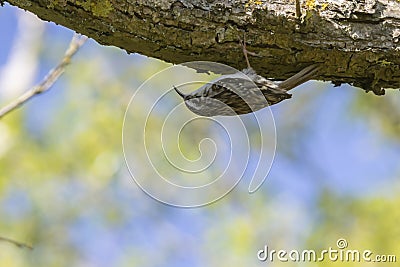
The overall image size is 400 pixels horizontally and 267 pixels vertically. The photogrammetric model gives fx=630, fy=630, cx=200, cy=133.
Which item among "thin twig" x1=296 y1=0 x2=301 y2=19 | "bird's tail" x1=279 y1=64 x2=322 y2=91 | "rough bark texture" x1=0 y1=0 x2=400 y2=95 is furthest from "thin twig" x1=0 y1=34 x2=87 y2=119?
"thin twig" x1=296 y1=0 x2=301 y2=19

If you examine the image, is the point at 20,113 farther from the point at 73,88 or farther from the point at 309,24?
the point at 309,24

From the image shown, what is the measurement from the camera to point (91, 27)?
206 cm

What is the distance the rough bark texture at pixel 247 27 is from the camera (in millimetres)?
2006

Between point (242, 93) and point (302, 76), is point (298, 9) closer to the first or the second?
point (302, 76)

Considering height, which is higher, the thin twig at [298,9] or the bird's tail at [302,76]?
the thin twig at [298,9]

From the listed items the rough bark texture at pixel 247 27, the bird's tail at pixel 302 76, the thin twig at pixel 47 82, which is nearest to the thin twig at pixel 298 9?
the rough bark texture at pixel 247 27

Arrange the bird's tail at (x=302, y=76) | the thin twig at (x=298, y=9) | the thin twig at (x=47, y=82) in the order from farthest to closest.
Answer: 1. the thin twig at (x=47, y=82)
2. the bird's tail at (x=302, y=76)
3. the thin twig at (x=298, y=9)

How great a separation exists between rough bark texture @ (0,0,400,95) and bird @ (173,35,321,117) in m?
0.07

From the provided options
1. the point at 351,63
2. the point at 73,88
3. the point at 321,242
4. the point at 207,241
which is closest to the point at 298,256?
the point at 321,242

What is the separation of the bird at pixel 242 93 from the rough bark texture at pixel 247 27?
71 mm

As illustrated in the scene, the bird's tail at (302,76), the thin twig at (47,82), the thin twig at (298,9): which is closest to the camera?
the thin twig at (298,9)

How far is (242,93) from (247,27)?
408 millimetres

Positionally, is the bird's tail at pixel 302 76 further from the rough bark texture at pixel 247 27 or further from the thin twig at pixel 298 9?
the thin twig at pixel 298 9

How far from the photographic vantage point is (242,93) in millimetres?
2408
